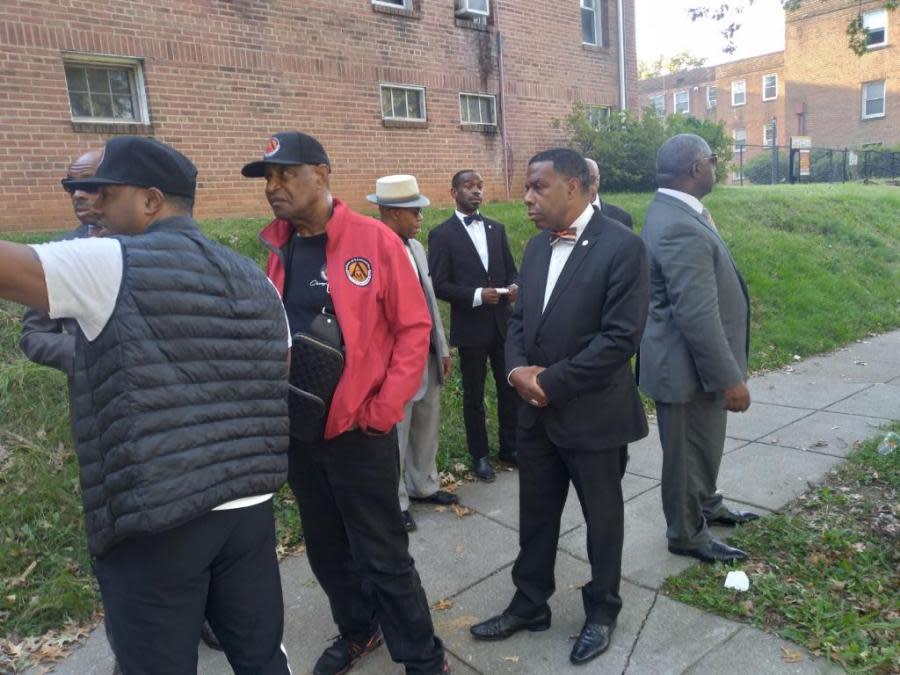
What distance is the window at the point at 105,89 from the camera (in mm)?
8438

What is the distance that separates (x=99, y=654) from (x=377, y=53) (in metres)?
9.66

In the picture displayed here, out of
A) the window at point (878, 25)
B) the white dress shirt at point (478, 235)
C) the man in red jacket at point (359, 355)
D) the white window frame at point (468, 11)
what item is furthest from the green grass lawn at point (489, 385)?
the window at point (878, 25)

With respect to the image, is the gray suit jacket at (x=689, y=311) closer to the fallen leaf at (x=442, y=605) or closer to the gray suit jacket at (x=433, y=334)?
the gray suit jacket at (x=433, y=334)

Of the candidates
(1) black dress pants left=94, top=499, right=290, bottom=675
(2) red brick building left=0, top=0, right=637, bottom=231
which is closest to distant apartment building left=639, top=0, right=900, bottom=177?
(2) red brick building left=0, top=0, right=637, bottom=231

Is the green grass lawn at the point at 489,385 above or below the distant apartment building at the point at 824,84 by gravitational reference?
below

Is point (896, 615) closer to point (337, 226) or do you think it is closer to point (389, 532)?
point (389, 532)

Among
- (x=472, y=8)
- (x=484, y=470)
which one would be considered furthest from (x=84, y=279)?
(x=472, y=8)

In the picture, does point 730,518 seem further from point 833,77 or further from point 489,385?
point 833,77

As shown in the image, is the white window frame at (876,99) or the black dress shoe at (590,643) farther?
the white window frame at (876,99)

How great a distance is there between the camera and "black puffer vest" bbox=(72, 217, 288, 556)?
178cm

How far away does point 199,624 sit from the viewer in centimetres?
200

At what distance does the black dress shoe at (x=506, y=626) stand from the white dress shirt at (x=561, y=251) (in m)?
1.42

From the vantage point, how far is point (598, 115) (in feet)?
48.7

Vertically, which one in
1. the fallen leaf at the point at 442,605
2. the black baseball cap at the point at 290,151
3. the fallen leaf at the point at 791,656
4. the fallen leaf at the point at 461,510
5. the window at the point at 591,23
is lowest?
the fallen leaf at the point at 442,605
